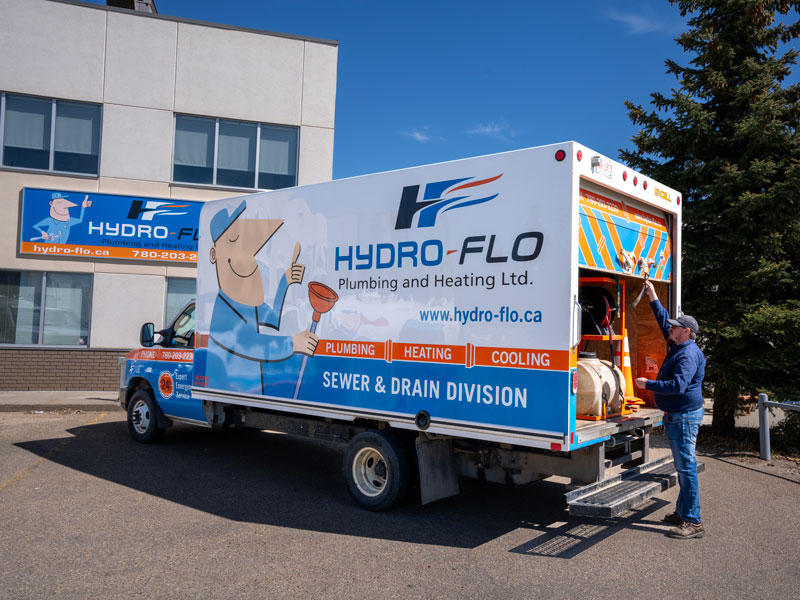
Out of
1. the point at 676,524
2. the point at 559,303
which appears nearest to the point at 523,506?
the point at 676,524

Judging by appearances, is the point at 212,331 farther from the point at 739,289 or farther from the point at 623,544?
the point at 739,289

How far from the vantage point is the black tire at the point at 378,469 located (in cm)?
574

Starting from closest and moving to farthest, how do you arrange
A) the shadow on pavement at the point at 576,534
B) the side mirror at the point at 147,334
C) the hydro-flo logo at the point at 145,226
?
1. the shadow on pavement at the point at 576,534
2. the side mirror at the point at 147,334
3. the hydro-flo logo at the point at 145,226

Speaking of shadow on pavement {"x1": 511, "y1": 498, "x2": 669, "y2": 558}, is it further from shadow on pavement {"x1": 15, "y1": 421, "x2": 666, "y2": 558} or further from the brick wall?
the brick wall

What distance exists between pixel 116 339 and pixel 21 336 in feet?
6.28

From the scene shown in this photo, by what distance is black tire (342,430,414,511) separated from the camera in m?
5.74

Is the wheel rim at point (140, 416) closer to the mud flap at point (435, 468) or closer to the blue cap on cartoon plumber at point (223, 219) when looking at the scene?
the blue cap on cartoon plumber at point (223, 219)

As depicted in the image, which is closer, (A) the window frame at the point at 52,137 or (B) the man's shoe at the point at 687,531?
(B) the man's shoe at the point at 687,531

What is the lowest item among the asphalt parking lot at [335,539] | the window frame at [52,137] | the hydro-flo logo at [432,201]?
the asphalt parking lot at [335,539]

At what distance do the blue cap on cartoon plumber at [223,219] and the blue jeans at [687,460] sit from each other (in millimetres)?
4983

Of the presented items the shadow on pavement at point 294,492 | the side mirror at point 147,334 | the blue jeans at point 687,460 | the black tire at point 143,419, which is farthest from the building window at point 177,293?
the blue jeans at point 687,460

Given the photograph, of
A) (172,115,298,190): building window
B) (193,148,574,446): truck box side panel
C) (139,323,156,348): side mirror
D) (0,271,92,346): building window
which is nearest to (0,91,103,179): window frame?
(172,115,298,190): building window

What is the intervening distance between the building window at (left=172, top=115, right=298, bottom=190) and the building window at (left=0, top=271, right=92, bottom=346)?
130 inches

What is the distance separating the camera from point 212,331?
745 centimetres
